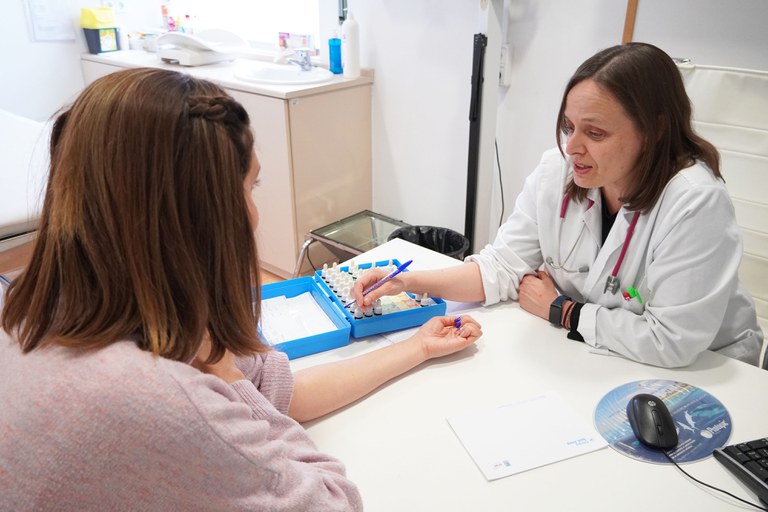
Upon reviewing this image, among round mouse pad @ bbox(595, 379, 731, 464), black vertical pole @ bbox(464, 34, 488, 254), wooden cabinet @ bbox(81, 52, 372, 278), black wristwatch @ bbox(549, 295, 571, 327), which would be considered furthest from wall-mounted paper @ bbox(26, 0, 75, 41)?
round mouse pad @ bbox(595, 379, 731, 464)

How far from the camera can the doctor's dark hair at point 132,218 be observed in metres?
0.59

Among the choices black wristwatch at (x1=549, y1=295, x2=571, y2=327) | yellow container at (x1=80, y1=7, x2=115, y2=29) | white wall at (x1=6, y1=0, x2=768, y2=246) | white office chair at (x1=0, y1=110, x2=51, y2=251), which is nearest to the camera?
black wristwatch at (x1=549, y1=295, x2=571, y2=327)

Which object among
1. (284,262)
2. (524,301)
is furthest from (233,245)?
(284,262)

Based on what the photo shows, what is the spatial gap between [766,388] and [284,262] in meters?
2.05

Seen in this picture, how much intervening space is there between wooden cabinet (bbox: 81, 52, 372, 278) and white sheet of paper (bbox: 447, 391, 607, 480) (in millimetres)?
1549

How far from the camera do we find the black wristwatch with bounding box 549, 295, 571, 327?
1.17 meters

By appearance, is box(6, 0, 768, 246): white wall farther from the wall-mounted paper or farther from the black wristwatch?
the black wristwatch

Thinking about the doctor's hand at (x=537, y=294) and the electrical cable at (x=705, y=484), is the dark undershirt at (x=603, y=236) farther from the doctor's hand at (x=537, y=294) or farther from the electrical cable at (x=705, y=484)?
the electrical cable at (x=705, y=484)

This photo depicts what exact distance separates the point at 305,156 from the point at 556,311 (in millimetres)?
1553

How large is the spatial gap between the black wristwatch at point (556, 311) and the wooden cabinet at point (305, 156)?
139cm

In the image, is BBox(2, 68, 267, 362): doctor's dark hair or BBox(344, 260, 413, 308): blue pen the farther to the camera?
BBox(344, 260, 413, 308): blue pen

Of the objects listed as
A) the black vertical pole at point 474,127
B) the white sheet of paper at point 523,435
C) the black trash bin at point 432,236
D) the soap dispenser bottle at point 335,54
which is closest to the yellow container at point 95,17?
the soap dispenser bottle at point 335,54

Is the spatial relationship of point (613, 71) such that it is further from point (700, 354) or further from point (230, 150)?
point (230, 150)

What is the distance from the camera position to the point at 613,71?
1076 millimetres
